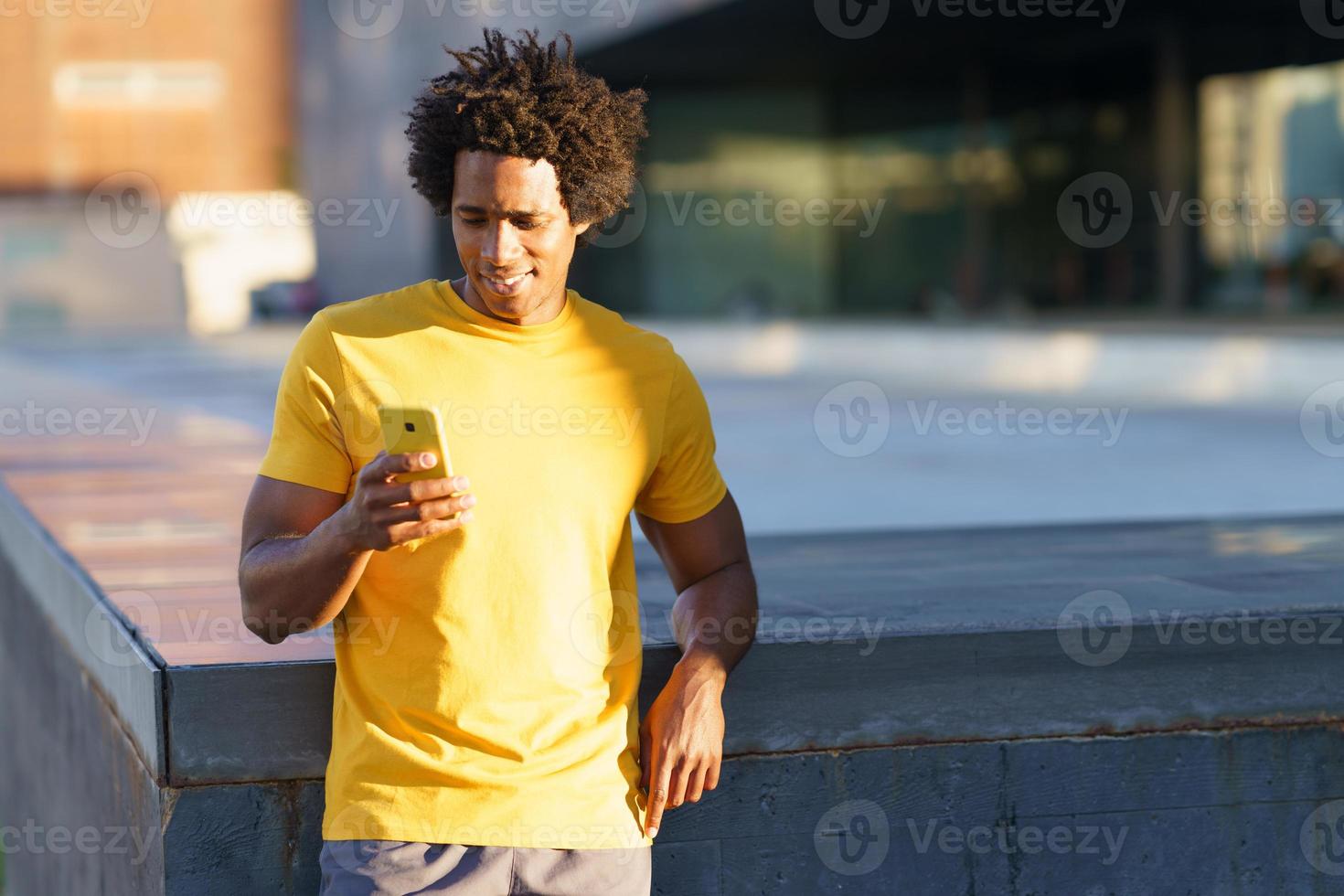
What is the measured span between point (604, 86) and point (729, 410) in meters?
12.1

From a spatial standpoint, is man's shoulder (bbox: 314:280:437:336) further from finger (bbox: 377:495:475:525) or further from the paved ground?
the paved ground

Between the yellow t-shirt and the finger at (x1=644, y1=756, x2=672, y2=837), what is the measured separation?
85 millimetres

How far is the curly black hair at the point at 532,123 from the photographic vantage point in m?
2.70

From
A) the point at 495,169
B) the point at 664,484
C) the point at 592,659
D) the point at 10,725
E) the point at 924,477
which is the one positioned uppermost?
the point at 495,169

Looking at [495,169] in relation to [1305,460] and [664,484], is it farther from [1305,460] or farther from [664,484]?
[1305,460]

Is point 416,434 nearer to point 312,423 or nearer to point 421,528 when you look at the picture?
point 421,528

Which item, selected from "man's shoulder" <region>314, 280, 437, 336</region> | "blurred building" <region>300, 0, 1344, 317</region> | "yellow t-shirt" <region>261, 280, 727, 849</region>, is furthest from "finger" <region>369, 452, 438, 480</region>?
"blurred building" <region>300, 0, 1344, 317</region>

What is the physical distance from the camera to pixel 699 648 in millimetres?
2992

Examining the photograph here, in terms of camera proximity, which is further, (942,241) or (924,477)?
(942,241)

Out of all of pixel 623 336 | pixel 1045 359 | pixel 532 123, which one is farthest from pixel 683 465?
pixel 1045 359

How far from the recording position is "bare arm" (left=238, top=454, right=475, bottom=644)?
2.36m

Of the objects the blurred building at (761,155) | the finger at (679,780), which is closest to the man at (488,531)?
the finger at (679,780)

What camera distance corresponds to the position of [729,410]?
49.1ft

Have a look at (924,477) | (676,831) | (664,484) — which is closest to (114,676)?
(676,831)
